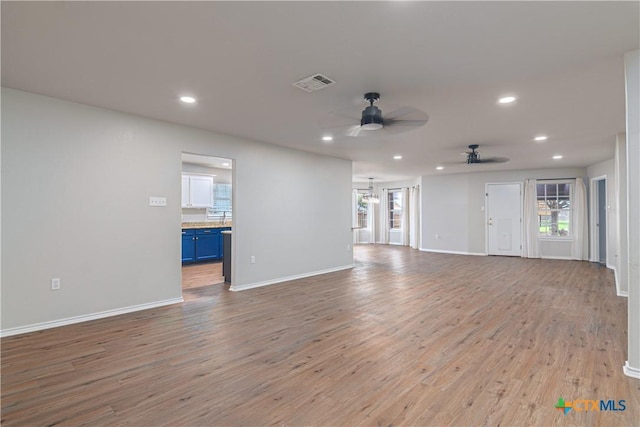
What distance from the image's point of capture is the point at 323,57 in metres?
2.66

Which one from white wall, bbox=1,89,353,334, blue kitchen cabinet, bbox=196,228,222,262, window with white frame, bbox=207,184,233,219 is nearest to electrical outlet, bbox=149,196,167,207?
white wall, bbox=1,89,353,334

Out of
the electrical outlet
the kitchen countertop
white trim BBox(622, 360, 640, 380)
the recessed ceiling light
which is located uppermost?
the recessed ceiling light

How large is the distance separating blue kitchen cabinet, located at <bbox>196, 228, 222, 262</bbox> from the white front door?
7823mm

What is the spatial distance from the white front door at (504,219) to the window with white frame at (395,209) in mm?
3542

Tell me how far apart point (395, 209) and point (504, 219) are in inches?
164

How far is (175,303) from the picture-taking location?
455cm

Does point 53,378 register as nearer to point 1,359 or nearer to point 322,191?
point 1,359

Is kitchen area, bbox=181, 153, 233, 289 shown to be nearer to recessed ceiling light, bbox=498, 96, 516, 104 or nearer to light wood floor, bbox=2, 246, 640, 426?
light wood floor, bbox=2, 246, 640, 426

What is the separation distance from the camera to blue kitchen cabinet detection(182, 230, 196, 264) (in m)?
7.68

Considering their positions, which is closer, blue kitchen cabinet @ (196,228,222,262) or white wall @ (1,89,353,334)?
white wall @ (1,89,353,334)

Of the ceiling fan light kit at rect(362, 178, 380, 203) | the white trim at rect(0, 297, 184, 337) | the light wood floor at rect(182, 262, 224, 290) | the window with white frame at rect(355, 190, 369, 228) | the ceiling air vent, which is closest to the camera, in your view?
the ceiling air vent

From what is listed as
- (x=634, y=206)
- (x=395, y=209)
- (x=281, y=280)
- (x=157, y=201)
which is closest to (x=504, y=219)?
(x=395, y=209)

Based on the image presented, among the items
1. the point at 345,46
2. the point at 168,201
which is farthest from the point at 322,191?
the point at 345,46

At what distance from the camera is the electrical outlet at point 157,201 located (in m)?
4.36
